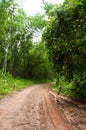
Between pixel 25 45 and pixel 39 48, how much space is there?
3.13 m

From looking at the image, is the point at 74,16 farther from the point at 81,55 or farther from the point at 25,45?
the point at 25,45

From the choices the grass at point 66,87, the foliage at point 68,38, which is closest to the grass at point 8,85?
the grass at point 66,87

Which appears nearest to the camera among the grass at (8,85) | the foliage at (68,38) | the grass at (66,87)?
the foliage at (68,38)

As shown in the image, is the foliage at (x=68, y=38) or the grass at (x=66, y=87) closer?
the foliage at (x=68, y=38)

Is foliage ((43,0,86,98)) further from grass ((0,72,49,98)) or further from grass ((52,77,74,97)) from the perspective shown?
grass ((0,72,49,98))

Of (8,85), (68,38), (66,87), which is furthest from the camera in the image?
(8,85)

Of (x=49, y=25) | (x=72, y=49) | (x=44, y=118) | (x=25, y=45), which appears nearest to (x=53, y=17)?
(x=49, y=25)

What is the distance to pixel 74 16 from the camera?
14859 millimetres

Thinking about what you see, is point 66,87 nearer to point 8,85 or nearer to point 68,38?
point 8,85

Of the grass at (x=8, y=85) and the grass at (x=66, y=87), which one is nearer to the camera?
the grass at (x=66, y=87)

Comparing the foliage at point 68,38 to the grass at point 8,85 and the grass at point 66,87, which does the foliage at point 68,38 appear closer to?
the grass at point 66,87

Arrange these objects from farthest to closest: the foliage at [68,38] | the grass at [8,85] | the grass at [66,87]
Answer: the grass at [8,85] < the grass at [66,87] < the foliage at [68,38]

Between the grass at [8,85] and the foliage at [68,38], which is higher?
the foliage at [68,38]

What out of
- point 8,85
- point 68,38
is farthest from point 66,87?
point 68,38
